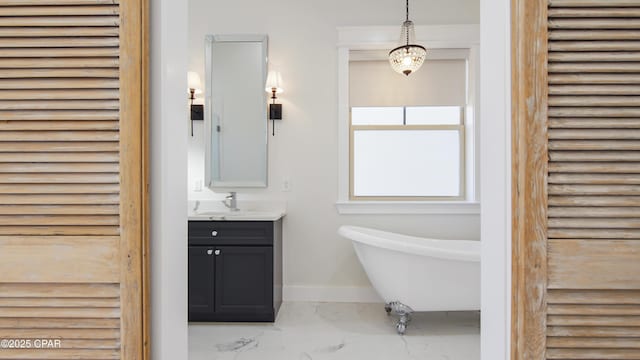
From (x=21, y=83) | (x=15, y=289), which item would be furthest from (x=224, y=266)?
(x=21, y=83)

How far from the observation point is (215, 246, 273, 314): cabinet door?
2.72m

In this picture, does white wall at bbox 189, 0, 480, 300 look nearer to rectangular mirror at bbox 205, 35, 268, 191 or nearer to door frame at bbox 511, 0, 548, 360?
rectangular mirror at bbox 205, 35, 268, 191

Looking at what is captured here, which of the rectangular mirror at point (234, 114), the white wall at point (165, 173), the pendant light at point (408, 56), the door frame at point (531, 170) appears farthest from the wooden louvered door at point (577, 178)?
the rectangular mirror at point (234, 114)

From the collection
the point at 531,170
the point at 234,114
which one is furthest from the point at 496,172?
the point at 234,114

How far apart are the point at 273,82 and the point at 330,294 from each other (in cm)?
195

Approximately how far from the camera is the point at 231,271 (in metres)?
2.73

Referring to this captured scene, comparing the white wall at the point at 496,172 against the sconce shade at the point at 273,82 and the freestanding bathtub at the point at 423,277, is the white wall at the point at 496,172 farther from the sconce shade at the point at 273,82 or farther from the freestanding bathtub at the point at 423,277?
the sconce shade at the point at 273,82

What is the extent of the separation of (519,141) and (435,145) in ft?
8.41

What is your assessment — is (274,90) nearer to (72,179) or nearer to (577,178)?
(72,179)

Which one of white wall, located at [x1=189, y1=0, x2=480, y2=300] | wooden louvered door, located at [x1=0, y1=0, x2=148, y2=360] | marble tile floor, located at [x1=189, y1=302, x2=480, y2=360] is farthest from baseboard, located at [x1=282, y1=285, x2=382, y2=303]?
wooden louvered door, located at [x1=0, y1=0, x2=148, y2=360]

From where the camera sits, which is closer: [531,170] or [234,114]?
[531,170]

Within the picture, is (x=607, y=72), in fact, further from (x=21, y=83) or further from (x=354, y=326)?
(x=354, y=326)

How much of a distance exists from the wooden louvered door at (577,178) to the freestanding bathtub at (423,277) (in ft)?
5.19

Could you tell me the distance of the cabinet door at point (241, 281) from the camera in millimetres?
2719
